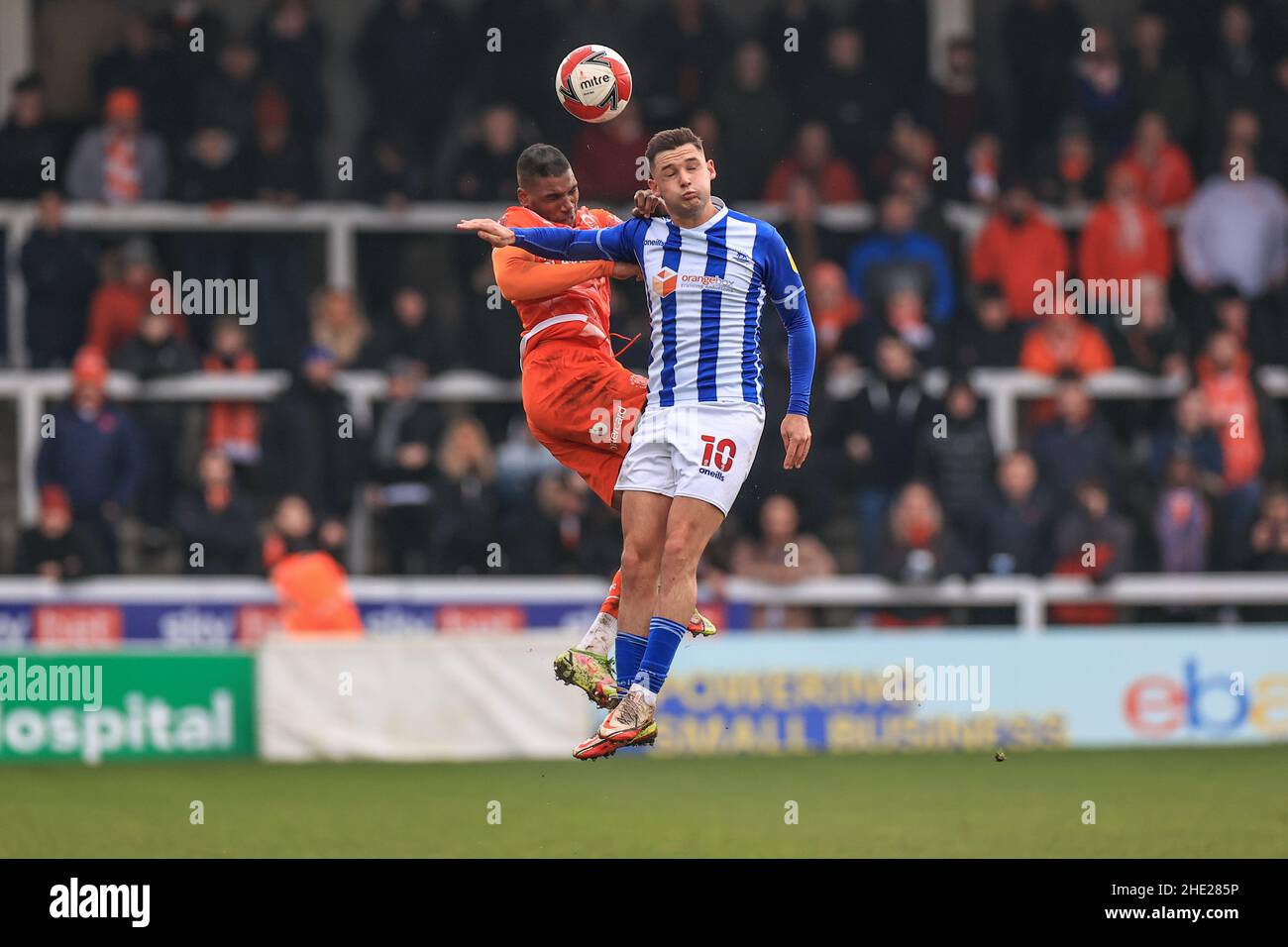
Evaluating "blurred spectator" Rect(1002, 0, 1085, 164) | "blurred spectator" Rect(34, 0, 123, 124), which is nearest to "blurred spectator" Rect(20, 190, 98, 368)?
"blurred spectator" Rect(34, 0, 123, 124)

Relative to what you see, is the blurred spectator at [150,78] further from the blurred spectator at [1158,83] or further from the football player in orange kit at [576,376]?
the football player in orange kit at [576,376]

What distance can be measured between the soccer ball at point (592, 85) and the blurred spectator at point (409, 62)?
9865mm

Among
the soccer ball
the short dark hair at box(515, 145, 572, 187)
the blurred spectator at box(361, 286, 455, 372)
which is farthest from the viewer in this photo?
the blurred spectator at box(361, 286, 455, 372)

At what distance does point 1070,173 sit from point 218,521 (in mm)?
8338

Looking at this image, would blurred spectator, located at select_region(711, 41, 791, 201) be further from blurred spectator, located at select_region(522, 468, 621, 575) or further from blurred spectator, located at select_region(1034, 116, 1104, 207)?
blurred spectator, located at select_region(522, 468, 621, 575)

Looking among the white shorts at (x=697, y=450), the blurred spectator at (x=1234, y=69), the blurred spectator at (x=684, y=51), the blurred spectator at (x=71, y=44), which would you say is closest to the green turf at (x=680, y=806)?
the white shorts at (x=697, y=450)

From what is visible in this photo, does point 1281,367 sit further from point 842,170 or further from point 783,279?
point 783,279

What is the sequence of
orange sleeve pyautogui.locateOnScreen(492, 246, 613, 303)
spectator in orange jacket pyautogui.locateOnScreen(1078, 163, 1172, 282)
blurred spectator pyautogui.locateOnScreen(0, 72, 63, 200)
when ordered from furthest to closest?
1. spectator in orange jacket pyautogui.locateOnScreen(1078, 163, 1172, 282)
2. blurred spectator pyautogui.locateOnScreen(0, 72, 63, 200)
3. orange sleeve pyautogui.locateOnScreen(492, 246, 613, 303)

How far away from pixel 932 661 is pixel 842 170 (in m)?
4.84

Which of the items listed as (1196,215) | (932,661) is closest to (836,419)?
(932,661)

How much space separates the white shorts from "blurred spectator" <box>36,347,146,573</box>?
942cm

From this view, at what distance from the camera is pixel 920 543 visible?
58.8 ft

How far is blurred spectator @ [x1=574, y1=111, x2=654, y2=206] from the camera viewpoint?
18.1 metres

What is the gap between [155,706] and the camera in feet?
55.5
